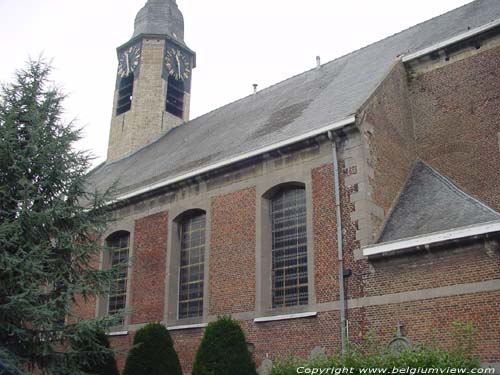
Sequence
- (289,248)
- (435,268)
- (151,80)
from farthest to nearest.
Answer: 1. (151,80)
2. (289,248)
3. (435,268)

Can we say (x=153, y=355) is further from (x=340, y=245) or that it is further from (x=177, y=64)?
(x=177, y=64)

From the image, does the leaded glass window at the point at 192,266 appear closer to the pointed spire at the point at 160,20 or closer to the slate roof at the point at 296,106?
the slate roof at the point at 296,106

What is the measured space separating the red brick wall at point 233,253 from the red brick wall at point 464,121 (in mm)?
4433

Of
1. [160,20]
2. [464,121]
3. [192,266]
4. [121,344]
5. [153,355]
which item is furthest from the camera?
[160,20]

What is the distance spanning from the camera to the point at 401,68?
1506cm

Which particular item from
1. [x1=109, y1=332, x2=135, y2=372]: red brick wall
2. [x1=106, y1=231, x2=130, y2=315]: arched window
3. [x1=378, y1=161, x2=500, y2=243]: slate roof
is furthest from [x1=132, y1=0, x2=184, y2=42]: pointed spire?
[x1=378, y1=161, x2=500, y2=243]: slate roof

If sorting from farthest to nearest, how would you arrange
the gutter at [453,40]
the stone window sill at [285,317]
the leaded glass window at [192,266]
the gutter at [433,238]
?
the leaded glass window at [192,266] → the gutter at [453,40] → the stone window sill at [285,317] → the gutter at [433,238]

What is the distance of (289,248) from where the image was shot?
1356 centimetres

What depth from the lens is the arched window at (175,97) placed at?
85.4 feet

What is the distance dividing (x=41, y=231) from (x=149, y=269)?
551 cm

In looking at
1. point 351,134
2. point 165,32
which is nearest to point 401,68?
point 351,134

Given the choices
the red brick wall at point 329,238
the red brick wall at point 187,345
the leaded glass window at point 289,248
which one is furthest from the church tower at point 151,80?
the red brick wall at point 329,238

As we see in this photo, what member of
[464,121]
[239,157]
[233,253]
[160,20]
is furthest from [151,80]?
[464,121]

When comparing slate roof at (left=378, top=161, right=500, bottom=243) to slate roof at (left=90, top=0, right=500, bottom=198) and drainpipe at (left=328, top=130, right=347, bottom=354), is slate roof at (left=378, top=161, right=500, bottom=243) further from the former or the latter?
slate roof at (left=90, top=0, right=500, bottom=198)
